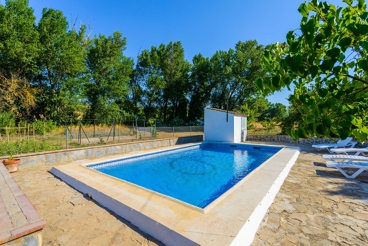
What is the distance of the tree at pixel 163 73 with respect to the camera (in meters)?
30.8

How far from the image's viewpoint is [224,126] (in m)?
14.5

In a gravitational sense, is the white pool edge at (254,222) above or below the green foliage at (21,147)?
below

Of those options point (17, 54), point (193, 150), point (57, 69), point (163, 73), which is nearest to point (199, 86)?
point (163, 73)

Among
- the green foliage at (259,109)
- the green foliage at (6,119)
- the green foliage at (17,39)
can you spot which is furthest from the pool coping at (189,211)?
the green foliage at (17,39)

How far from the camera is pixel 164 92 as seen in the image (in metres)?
31.5

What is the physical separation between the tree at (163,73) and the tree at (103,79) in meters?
5.97

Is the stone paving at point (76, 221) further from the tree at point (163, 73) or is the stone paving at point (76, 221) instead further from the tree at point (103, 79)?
the tree at point (163, 73)

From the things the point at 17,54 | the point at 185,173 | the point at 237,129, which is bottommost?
the point at 185,173

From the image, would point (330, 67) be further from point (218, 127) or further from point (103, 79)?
point (103, 79)

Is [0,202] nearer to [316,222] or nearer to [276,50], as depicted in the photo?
[276,50]

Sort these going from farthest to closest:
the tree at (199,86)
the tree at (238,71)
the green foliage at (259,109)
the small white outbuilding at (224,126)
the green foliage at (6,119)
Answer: the tree at (199,86)
the tree at (238,71)
the green foliage at (259,109)
the small white outbuilding at (224,126)
the green foliage at (6,119)

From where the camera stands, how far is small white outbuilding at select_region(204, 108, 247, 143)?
1413 centimetres

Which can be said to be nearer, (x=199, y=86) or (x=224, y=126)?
(x=224, y=126)

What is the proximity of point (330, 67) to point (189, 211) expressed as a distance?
3228 mm
